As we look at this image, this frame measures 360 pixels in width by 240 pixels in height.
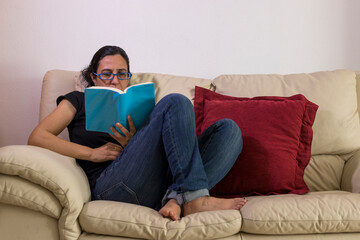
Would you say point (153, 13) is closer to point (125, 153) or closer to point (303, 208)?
point (125, 153)

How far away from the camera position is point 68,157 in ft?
5.59

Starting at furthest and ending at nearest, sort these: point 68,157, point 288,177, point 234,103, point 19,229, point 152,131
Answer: point 234,103 → point 288,177 → point 68,157 → point 152,131 → point 19,229

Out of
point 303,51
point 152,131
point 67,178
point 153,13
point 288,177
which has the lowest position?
point 288,177

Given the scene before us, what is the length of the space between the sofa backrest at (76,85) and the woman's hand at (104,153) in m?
0.47

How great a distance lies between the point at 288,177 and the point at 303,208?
0.39 metres

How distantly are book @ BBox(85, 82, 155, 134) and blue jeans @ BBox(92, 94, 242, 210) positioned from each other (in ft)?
0.19

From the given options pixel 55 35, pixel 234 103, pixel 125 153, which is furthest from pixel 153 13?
pixel 125 153

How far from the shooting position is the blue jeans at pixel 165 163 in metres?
1.53

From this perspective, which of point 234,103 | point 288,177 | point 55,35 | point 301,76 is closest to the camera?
point 288,177

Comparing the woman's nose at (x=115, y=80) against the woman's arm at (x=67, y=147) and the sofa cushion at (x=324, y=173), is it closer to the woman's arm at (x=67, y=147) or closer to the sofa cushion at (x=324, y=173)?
the woman's arm at (x=67, y=147)

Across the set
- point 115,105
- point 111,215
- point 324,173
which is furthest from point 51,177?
point 324,173

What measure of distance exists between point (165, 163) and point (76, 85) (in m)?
0.77

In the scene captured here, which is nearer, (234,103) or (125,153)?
(125,153)

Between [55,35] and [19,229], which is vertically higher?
[55,35]
